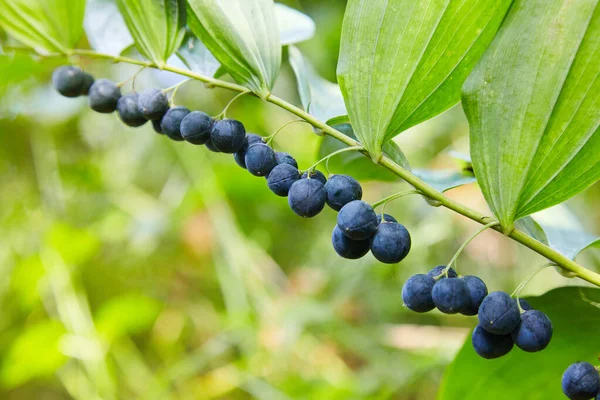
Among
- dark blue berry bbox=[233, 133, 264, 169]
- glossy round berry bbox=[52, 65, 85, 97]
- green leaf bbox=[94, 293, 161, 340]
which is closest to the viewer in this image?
dark blue berry bbox=[233, 133, 264, 169]

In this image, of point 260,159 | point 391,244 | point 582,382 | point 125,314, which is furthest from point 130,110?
point 125,314

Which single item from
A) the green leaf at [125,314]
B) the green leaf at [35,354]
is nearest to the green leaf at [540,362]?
the green leaf at [125,314]

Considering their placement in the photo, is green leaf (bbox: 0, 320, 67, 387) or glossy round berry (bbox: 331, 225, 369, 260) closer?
glossy round berry (bbox: 331, 225, 369, 260)

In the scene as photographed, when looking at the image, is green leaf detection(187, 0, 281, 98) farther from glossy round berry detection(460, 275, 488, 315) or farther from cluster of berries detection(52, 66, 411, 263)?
glossy round berry detection(460, 275, 488, 315)

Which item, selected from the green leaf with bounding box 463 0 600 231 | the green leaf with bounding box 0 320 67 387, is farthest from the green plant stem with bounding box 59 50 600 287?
the green leaf with bounding box 0 320 67 387

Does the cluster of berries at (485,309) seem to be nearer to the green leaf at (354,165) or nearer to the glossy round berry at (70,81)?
the green leaf at (354,165)

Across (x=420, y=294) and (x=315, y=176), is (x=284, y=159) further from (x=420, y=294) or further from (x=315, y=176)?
(x=420, y=294)
